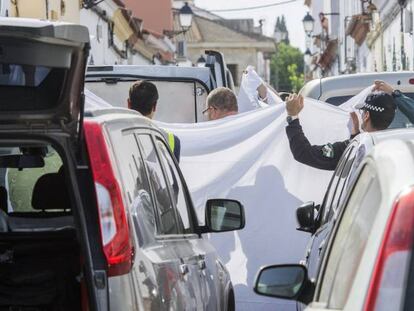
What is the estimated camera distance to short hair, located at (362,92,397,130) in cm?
820

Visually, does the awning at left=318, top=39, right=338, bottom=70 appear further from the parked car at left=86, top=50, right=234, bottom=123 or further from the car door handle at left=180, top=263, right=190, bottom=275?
the car door handle at left=180, top=263, right=190, bottom=275

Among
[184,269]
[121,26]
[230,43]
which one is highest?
[121,26]

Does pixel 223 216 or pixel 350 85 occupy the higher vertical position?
pixel 350 85

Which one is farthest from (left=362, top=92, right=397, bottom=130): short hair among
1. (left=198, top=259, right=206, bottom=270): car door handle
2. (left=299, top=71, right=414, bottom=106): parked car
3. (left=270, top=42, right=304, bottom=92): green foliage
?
(left=270, top=42, right=304, bottom=92): green foliage

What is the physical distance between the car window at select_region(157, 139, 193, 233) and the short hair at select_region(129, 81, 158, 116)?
2154 millimetres

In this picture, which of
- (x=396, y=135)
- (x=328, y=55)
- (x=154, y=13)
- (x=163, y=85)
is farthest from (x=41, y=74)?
(x=328, y=55)

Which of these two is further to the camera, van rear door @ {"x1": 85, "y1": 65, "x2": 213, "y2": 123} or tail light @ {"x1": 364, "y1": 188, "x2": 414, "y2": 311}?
van rear door @ {"x1": 85, "y1": 65, "x2": 213, "y2": 123}

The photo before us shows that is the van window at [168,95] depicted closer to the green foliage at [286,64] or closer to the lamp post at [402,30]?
the lamp post at [402,30]

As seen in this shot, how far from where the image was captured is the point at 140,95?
9086 mm

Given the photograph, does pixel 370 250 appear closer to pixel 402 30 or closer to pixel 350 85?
pixel 350 85

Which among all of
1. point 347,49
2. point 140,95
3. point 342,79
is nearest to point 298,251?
point 140,95

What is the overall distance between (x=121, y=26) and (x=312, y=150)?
91.2 ft

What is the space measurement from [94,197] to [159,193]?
1.18 m

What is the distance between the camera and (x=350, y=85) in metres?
11.6
